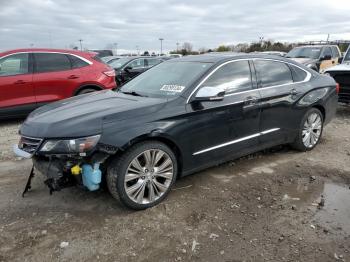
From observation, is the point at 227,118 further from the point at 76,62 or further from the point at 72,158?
the point at 76,62

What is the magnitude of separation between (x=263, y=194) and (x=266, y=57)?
2.06m

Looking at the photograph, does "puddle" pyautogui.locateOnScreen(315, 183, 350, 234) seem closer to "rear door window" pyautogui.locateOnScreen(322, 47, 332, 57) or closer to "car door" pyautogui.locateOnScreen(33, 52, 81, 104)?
"car door" pyautogui.locateOnScreen(33, 52, 81, 104)

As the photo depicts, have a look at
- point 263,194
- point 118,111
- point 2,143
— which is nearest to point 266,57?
point 263,194

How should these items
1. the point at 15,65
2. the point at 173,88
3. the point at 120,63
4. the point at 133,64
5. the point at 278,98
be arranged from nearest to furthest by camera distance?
the point at 173,88 → the point at 278,98 → the point at 15,65 → the point at 133,64 → the point at 120,63

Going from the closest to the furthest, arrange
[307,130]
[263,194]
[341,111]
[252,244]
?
1. [252,244]
2. [263,194]
3. [307,130]
4. [341,111]

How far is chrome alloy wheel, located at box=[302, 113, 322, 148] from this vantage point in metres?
5.50

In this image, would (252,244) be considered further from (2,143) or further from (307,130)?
(2,143)

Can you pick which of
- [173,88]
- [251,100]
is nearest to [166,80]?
[173,88]

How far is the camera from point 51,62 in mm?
7977

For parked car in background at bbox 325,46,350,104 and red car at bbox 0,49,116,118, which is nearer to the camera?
red car at bbox 0,49,116,118

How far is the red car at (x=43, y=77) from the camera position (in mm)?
7469

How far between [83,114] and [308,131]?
12.0 feet

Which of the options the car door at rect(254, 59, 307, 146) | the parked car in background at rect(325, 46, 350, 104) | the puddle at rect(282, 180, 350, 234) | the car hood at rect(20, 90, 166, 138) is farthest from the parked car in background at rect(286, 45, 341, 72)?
the car hood at rect(20, 90, 166, 138)

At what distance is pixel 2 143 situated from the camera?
6.31 meters
